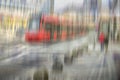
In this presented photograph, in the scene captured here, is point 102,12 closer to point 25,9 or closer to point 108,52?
point 108,52

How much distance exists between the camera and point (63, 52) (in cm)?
156

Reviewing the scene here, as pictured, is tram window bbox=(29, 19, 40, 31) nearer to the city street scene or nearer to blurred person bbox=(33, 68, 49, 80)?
the city street scene

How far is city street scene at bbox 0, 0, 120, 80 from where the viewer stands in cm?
152

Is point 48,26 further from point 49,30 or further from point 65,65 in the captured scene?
point 65,65

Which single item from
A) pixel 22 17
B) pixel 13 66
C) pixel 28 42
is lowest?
pixel 13 66

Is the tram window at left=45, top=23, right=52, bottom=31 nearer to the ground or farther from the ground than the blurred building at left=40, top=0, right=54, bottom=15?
nearer to the ground

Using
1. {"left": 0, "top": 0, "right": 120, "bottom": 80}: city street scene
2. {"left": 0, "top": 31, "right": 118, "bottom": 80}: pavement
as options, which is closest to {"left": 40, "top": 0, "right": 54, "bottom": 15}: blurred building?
{"left": 0, "top": 0, "right": 120, "bottom": 80}: city street scene

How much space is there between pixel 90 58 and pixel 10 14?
1.87 feet

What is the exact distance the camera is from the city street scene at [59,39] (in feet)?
4.97

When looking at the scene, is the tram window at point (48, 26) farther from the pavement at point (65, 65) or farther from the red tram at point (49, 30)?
the pavement at point (65, 65)

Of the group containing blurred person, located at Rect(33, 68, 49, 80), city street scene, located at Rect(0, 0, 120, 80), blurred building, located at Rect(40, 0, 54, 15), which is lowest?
blurred person, located at Rect(33, 68, 49, 80)

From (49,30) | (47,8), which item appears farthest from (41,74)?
(47,8)

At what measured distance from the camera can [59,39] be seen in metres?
1.55

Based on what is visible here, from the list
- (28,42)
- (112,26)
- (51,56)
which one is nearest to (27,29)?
(28,42)
